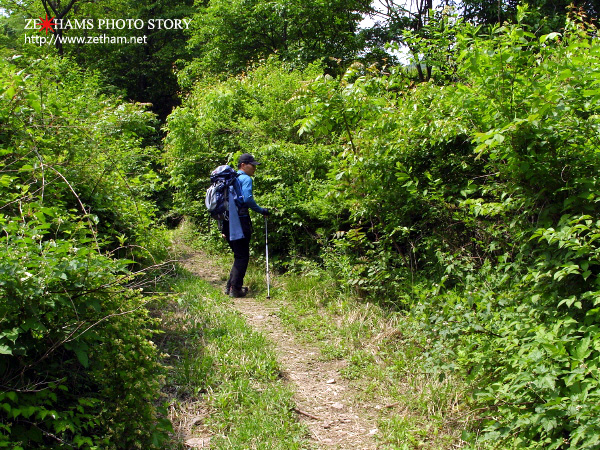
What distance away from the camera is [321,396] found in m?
4.56

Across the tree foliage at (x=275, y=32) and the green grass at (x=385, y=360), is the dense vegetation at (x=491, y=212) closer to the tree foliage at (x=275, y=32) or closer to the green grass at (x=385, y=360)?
the green grass at (x=385, y=360)

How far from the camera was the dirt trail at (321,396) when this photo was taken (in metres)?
3.98

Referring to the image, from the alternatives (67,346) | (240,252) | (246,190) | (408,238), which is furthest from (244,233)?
(67,346)

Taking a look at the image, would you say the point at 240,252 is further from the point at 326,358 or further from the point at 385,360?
the point at 385,360

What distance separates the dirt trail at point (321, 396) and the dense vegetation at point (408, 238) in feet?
2.51

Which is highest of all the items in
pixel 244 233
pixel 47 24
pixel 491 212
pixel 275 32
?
pixel 47 24

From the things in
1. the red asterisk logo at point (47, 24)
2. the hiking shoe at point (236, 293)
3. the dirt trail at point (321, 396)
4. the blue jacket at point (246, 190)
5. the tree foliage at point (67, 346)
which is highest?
the red asterisk logo at point (47, 24)

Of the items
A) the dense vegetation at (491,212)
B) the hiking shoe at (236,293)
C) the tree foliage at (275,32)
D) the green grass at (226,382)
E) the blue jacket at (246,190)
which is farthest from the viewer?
the tree foliage at (275,32)

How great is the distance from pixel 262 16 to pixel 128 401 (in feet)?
59.4

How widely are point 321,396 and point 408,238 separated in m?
2.18

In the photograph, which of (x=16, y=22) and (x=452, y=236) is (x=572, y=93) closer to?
(x=452, y=236)

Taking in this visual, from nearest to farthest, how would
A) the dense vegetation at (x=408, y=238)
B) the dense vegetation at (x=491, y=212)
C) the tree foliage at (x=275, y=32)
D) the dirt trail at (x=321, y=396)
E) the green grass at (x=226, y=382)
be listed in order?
the dense vegetation at (x=408, y=238), the dense vegetation at (x=491, y=212), the green grass at (x=226, y=382), the dirt trail at (x=321, y=396), the tree foliage at (x=275, y=32)

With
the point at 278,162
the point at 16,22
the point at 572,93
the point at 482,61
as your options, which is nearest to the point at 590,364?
the point at 572,93

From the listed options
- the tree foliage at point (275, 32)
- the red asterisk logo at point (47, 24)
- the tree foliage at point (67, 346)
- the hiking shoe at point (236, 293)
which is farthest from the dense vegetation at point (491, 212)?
the red asterisk logo at point (47, 24)
